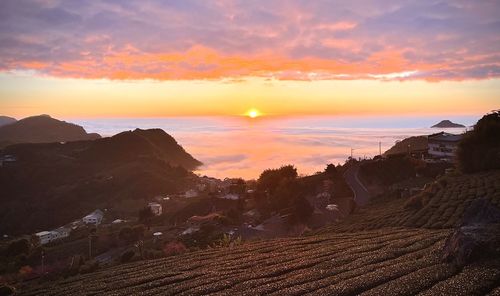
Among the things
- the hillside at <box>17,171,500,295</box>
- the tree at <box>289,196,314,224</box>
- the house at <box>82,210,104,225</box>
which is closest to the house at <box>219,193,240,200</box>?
the house at <box>82,210,104,225</box>

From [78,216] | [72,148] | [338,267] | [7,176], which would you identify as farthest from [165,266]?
[72,148]

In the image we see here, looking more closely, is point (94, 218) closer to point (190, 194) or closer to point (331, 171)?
point (190, 194)

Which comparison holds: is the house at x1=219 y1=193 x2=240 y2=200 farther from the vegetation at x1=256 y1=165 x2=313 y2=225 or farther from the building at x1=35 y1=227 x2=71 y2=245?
the building at x1=35 y1=227 x2=71 y2=245

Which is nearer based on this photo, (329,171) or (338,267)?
(338,267)

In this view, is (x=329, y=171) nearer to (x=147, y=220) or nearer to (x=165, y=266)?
(x=147, y=220)

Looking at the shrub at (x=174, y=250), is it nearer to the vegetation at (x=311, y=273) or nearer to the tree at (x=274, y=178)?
A: the vegetation at (x=311, y=273)

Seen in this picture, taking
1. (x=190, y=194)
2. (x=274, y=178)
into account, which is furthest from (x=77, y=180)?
(x=274, y=178)
